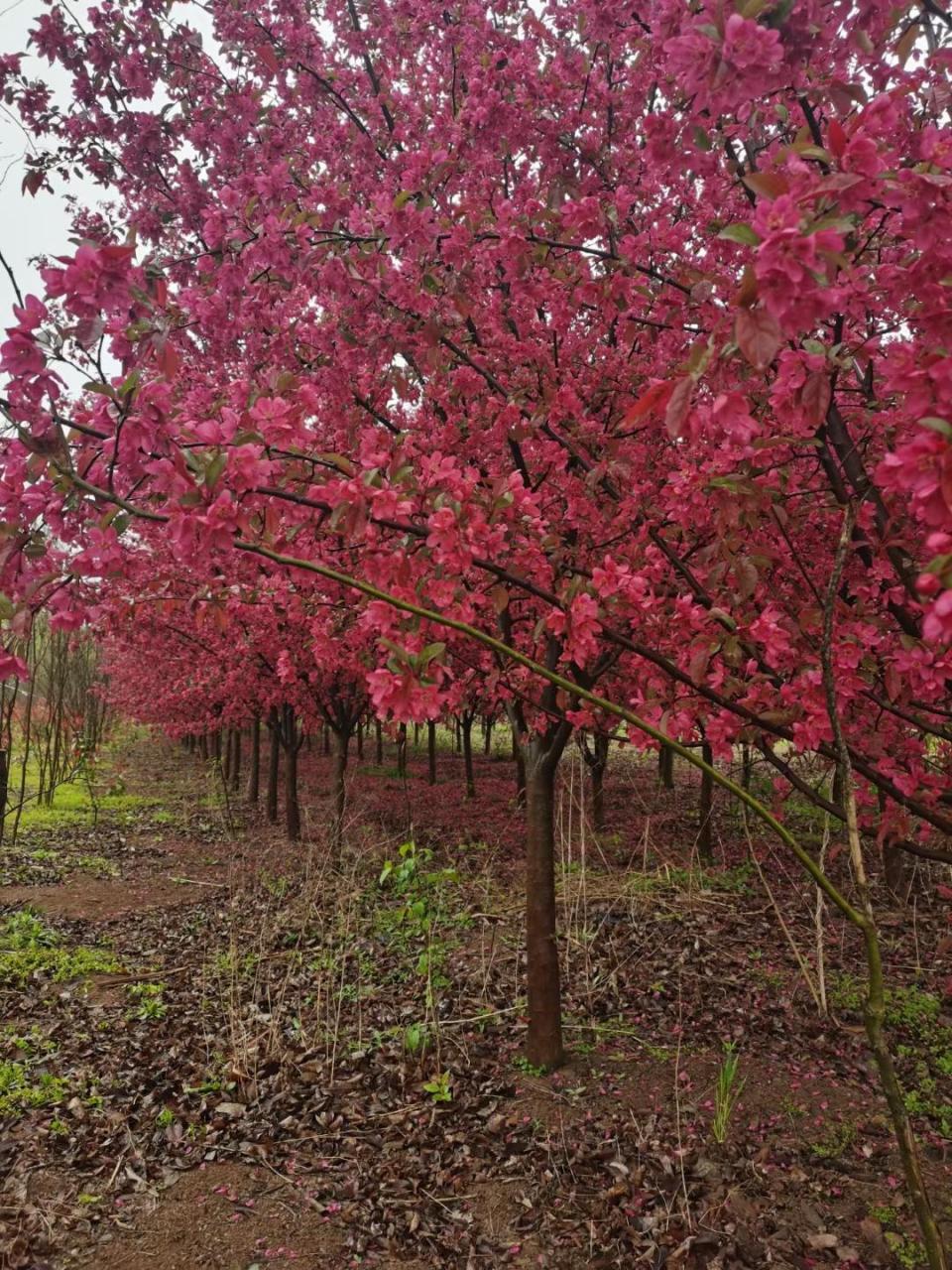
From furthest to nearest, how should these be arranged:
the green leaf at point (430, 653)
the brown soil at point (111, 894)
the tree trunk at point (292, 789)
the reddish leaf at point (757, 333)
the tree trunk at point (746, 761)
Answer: the tree trunk at point (292, 789)
the brown soil at point (111, 894)
the tree trunk at point (746, 761)
the green leaf at point (430, 653)
the reddish leaf at point (757, 333)

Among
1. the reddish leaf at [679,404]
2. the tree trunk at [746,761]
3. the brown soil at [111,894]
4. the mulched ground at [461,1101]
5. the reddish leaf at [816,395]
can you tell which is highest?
the reddish leaf at [816,395]

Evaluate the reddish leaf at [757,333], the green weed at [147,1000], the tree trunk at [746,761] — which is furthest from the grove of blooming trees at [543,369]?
the green weed at [147,1000]

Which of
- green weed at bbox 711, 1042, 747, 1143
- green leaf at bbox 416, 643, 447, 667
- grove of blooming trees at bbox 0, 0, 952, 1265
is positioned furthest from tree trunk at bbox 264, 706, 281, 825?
green leaf at bbox 416, 643, 447, 667

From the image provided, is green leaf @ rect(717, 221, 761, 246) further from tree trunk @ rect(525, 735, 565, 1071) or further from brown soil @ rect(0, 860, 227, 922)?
brown soil @ rect(0, 860, 227, 922)

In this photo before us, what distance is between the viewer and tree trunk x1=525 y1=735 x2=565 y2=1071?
4594mm

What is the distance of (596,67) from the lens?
15.1 ft

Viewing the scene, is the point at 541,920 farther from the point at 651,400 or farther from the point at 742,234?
Result: the point at 742,234

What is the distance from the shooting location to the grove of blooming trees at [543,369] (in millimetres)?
1660

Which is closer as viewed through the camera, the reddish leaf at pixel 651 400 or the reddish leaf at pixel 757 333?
the reddish leaf at pixel 757 333

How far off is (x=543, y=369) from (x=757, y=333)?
132 inches

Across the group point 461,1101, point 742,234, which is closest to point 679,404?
point 742,234

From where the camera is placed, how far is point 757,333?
47.1 inches

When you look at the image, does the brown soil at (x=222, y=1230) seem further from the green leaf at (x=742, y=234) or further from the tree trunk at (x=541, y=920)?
the green leaf at (x=742, y=234)

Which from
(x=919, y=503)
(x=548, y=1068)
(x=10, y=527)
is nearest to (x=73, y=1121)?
(x=548, y=1068)
